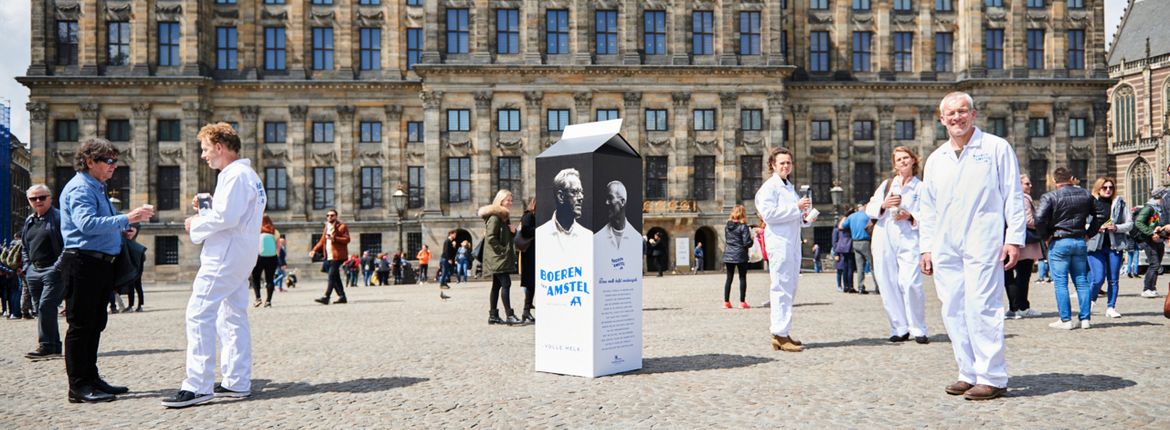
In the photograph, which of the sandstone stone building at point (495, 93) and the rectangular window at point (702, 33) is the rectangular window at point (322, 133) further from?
the rectangular window at point (702, 33)

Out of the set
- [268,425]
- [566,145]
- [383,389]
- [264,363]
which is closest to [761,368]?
[566,145]

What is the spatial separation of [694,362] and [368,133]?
38130 mm

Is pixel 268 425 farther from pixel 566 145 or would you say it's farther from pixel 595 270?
pixel 566 145

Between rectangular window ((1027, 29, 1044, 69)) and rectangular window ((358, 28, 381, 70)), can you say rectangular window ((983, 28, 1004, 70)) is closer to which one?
rectangular window ((1027, 29, 1044, 69))

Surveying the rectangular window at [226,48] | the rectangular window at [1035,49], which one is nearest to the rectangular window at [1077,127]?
the rectangular window at [1035,49]

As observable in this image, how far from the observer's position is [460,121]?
140 feet

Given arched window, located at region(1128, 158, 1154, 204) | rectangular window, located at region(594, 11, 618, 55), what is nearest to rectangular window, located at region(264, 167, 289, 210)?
rectangular window, located at region(594, 11, 618, 55)

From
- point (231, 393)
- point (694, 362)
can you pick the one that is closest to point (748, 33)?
point (694, 362)

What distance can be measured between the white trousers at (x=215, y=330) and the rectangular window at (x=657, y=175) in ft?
120

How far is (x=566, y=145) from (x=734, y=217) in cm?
896

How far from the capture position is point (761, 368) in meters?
8.51

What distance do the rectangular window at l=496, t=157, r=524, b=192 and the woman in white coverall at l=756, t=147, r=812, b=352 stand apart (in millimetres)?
33220

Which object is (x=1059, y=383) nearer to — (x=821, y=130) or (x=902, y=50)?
(x=821, y=130)

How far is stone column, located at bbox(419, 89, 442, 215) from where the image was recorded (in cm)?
4206
